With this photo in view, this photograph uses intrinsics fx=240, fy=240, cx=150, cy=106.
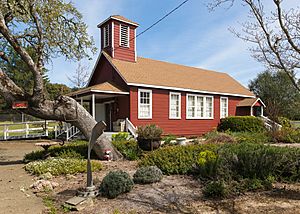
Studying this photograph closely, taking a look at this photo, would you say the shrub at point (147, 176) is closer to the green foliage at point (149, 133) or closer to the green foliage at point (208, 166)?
the green foliage at point (208, 166)

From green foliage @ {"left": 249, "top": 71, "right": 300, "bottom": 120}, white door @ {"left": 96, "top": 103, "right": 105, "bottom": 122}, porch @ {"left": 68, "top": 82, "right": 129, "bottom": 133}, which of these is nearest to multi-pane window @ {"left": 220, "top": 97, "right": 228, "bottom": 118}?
porch @ {"left": 68, "top": 82, "right": 129, "bottom": 133}

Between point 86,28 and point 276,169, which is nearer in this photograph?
point 276,169

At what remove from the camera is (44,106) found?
26.4 ft

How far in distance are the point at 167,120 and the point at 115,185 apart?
40.7 ft

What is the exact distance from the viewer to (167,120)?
55.6 ft

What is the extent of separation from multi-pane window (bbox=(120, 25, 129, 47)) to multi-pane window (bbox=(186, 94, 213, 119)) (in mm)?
6142

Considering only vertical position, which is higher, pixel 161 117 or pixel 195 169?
pixel 161 117

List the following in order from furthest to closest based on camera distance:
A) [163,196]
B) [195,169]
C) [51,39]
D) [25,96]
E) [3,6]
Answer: [51,39], [3,6], [25,96], [195,169], [163,196]

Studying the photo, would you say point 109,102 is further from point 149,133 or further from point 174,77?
point 149,133

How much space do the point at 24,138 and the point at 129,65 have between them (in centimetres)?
980

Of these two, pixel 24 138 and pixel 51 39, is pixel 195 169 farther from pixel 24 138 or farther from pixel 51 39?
pixel 24 138

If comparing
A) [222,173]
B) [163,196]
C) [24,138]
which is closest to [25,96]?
[163,196]

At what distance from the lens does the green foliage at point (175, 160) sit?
646cm

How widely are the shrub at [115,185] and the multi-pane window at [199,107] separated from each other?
13595 millimetres
